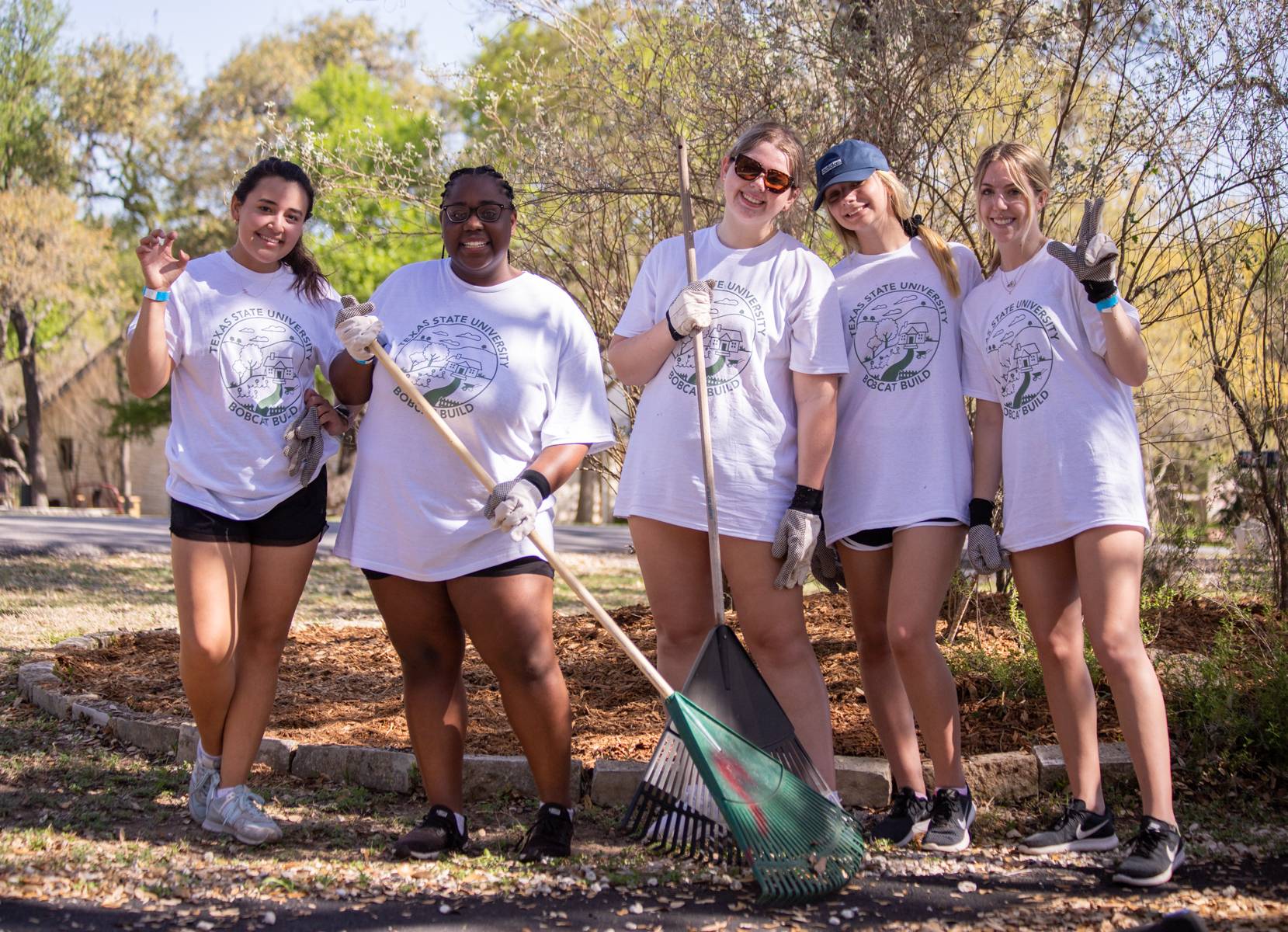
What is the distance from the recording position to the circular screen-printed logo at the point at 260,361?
3648 millimetres

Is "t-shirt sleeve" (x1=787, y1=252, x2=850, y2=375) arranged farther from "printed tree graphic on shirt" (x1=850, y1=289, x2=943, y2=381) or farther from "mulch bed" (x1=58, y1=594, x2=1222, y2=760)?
"mulch bed" (x1=58, y1=594, x2=1222, y2=760)

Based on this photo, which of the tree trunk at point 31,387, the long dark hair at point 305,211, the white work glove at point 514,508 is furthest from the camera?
the tree trunk at point 31,387

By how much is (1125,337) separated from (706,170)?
2932mm

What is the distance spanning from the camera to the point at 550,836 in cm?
357

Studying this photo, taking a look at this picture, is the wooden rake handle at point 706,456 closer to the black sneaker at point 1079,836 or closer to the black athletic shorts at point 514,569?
the black athletic shorts at point 514,569

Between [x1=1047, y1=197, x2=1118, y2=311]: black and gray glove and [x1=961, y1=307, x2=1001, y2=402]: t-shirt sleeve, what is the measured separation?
0.36m

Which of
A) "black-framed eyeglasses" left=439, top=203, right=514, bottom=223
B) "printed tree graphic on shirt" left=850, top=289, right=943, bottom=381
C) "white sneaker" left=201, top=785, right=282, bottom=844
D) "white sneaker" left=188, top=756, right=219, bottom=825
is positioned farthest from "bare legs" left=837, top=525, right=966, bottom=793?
"white sneaker" left=188, top=756, right=219, bottom=825

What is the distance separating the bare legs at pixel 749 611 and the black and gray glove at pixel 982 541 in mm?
528

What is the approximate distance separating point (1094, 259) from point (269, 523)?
253 centimetres

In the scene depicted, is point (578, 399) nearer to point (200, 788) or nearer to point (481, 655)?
point (481, 655)

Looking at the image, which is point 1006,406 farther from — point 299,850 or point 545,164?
point 545,164

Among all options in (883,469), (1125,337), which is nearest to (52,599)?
(883,469)

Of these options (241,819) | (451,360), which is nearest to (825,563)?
(451,360)

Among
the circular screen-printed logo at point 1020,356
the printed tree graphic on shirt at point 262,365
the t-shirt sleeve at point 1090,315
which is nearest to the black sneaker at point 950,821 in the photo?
the circular screen-printed logo at point 1020,356
